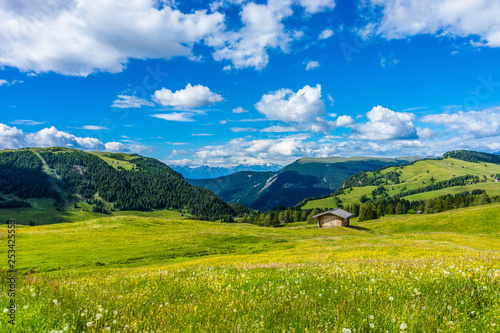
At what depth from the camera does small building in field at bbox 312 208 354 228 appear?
9400cm

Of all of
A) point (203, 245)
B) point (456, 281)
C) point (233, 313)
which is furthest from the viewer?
point (203, 245)

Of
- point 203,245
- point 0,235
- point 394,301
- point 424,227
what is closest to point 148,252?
point 203,245

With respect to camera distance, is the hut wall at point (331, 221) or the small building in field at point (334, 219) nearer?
the small building in field at point (334, 219)

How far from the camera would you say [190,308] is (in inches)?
211

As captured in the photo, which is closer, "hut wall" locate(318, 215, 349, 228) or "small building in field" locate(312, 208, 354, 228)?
"small building in field" locate(312, 208, 354, 228)

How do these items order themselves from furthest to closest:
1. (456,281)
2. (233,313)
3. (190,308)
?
(456,281)
(190,308)
(233,313)

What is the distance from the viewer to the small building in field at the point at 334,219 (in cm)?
9400

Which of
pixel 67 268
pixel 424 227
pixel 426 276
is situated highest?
pixel 426 276

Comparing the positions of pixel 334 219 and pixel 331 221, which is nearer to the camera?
pixel 334 219

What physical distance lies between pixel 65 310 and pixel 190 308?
2474mm

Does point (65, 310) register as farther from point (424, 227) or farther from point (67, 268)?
point (424, 227)

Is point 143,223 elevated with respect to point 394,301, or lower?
lower

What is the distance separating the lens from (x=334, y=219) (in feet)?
319

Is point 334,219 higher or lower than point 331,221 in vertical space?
higher
